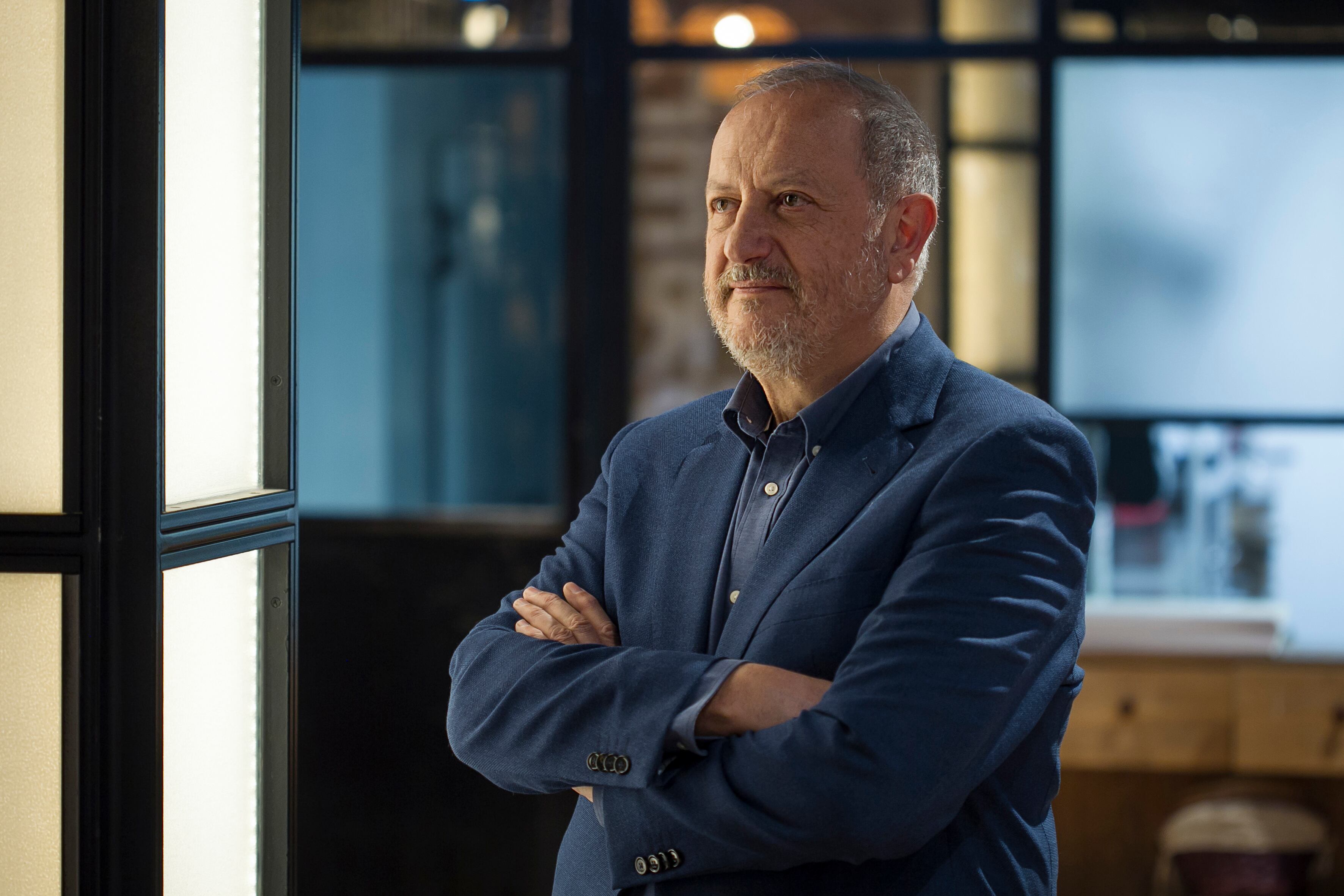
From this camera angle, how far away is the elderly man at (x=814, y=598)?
124 centimetres

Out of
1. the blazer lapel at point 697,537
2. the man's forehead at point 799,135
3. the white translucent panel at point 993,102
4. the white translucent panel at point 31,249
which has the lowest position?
the blazer lapel at point 697,537

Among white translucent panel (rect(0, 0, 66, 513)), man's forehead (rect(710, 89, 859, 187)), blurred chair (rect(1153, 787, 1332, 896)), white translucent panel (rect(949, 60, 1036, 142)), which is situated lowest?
blurred chair (rect(1153, 787, 1332, 896))

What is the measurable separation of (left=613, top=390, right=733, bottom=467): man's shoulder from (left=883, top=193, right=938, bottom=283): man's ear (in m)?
0.28

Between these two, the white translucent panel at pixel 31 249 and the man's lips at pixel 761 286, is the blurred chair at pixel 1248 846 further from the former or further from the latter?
the white translucent panel at pixel 31 249

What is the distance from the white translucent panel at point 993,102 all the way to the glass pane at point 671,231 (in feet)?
1.96

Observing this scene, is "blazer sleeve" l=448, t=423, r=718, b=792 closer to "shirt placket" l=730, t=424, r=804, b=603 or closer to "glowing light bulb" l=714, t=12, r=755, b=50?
"shirt placket" l=730, t=424, r=804, b=603

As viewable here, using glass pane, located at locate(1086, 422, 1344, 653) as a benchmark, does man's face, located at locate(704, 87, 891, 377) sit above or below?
above

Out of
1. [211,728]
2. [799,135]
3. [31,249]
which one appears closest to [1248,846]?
[799,135]

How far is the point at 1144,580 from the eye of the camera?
3.43 meters

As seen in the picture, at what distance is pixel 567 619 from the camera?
1540 mm

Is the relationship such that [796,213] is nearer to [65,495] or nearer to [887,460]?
[887,460]

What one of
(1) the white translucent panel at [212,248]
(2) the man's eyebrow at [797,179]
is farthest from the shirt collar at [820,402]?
(1) the white translucent panel at [212,248]

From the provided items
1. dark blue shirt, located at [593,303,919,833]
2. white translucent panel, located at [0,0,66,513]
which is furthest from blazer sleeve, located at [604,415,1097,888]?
white translucent panel, located at [0,0,66,513]

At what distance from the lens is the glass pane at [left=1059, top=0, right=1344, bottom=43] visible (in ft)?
10.8
